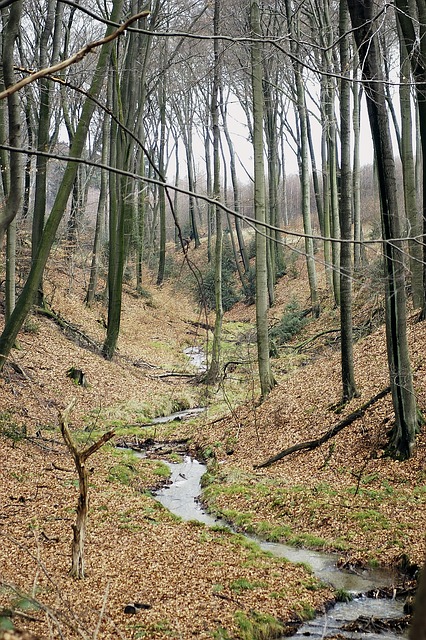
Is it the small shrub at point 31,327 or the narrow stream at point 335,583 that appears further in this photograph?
the small shrub at point 31,327

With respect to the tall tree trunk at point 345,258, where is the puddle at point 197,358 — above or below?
below

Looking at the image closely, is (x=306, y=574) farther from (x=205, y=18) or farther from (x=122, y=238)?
(x=205, y=18)

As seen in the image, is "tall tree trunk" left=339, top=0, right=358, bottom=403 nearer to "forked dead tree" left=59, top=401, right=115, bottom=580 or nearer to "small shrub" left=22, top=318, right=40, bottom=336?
"forked dead tree" left=59, top=401, right=115, bottom=580

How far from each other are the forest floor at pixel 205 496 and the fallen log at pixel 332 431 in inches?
4.7

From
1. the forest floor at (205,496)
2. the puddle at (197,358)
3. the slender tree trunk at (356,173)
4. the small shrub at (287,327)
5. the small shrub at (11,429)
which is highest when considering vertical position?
the slender tree trunk at (356,173)

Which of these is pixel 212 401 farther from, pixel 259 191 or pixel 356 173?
pixel 356 173

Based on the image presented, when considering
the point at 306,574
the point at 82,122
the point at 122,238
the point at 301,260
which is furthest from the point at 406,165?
the point at 301,260

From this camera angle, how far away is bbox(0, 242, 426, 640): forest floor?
17.8ft

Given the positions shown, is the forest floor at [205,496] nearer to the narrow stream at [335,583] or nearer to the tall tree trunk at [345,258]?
the narrow stream at [335,583]

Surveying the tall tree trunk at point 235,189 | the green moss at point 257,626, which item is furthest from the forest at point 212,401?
the tall tree trunk at point 235,189

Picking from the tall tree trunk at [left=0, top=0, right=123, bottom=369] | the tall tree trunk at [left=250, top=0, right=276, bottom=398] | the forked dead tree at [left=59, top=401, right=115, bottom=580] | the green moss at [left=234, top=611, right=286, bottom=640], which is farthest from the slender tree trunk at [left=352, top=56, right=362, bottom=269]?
the green moss at [left=234, top=611, right=286, bottom=640]

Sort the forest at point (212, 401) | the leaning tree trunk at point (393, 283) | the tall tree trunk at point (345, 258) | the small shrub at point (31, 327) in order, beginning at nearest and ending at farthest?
the forest at point (212, 401)
the leaning tree trunk at point (393, 283)
the tall tree trunk at point (345, 258)
the small shrub at point (31, 327)

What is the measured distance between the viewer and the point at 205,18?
891 inches

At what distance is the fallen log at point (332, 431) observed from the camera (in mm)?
10102
